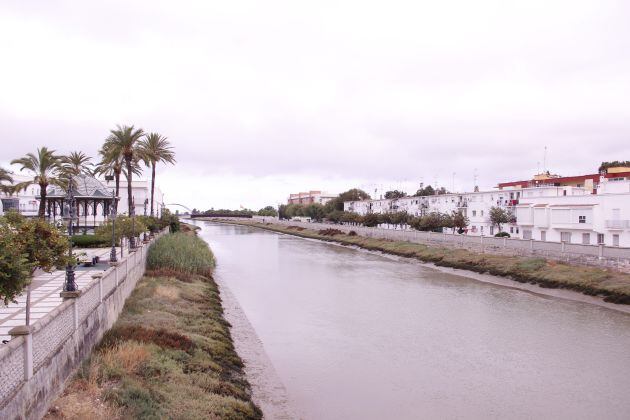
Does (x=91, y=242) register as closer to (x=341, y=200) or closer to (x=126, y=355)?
(x=126, y=355)

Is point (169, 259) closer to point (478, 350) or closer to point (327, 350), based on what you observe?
point (327, 350)

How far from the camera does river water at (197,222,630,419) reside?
15484mm

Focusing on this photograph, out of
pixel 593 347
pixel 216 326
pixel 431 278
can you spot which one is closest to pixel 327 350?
pixel 216 326

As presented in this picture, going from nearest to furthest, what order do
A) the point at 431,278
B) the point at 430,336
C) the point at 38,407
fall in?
the point at 38,407
the point at 430,336
the point at 431,278

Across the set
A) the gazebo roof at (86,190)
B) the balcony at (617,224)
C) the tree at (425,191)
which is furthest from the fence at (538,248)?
the tree at (425,191)

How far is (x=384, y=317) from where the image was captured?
27328 millimetres

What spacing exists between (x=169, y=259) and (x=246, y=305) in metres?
8.24

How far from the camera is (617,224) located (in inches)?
1855

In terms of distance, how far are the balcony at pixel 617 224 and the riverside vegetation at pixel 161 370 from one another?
39.7m

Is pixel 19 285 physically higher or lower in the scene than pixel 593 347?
higher

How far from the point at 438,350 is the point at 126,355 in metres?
12.7

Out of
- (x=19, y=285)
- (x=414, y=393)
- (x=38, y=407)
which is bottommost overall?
(x=414, y=393)

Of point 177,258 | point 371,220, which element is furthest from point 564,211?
point 371,220

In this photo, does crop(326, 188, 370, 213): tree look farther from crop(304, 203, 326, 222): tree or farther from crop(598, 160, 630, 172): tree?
crop(598, 160, 630, 172): tree
